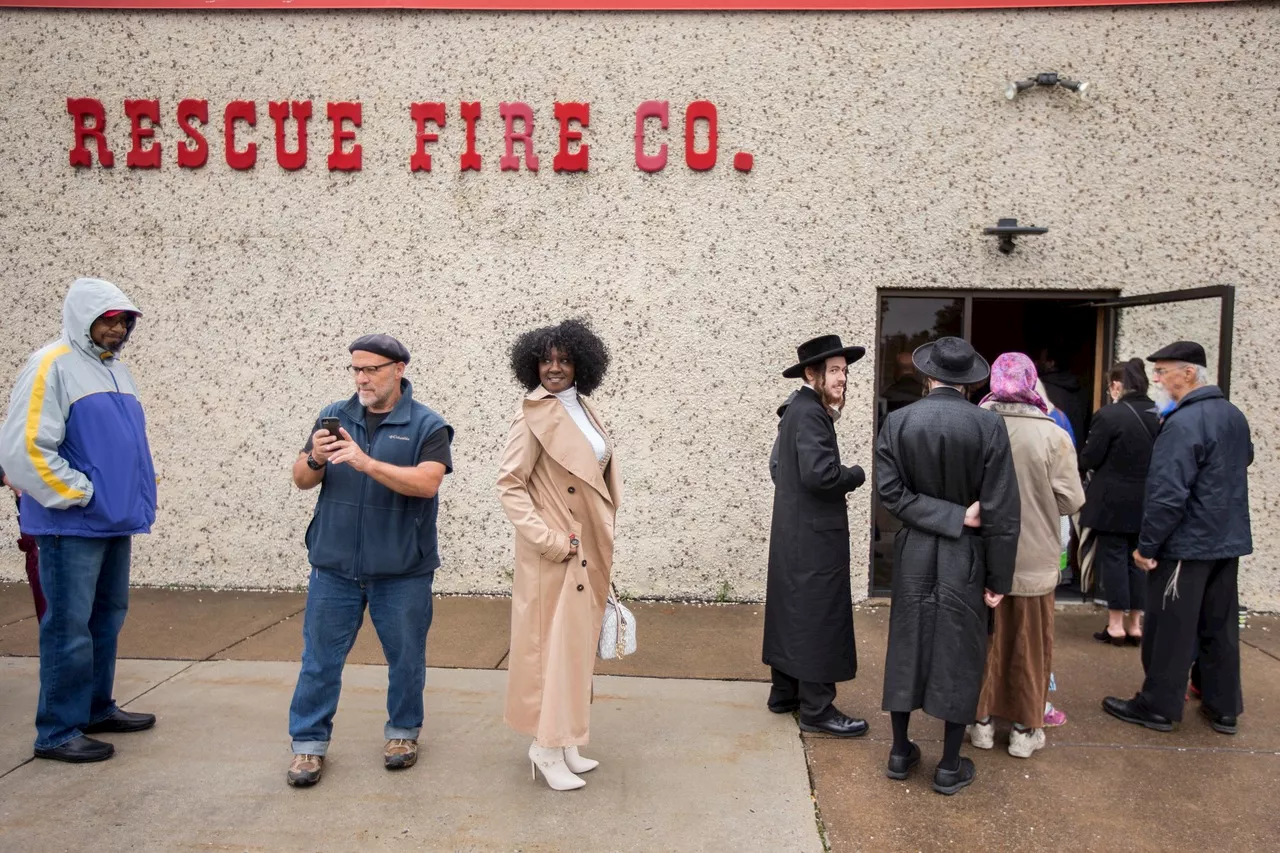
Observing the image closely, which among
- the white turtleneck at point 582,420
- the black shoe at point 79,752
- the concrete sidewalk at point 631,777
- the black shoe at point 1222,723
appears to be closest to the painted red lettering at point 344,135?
the concrete sidewalk at point 631,777

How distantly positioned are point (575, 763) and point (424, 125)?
4.46 m

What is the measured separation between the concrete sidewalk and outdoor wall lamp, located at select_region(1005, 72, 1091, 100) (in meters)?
3.63

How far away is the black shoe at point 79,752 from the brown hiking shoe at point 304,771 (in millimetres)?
817

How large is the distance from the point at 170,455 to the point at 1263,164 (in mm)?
7691

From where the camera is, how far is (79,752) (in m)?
3.59

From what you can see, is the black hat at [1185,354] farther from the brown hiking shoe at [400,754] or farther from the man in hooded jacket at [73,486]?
the man in hooded jacket at [73,486]

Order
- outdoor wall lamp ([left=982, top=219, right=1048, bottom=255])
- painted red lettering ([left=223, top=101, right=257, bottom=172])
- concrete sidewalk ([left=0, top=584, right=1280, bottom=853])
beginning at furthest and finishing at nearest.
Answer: painted red lettering ([left=223, top=101, right=257, bottom=172]) < outdoor wall lamp ([left=982, top=219, right=1048, bottom=255]) < concrete sidewalk ([left=0, top=584, right=1280, bottom=853])

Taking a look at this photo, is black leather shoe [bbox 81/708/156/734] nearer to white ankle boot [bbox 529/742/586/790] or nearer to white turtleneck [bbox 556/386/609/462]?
white ankle boot [bbox 529/742/586/790]

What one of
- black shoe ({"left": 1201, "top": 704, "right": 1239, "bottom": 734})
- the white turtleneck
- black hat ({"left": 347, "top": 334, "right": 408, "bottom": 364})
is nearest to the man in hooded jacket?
black hat ({"left": 347, "top": 334, "right": 408, "bottom": 364})

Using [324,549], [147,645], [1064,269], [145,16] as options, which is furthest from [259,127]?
[1064,269]

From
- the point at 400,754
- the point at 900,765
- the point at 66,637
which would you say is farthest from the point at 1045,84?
the point at 66,637

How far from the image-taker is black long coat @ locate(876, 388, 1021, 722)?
3430 mm

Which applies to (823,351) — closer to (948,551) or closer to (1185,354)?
(948,551)

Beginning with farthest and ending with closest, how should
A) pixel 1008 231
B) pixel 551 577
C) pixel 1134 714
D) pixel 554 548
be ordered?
pixel 1008 231, pixel 1134 714, pixel 551 577, pixel 554 548
